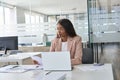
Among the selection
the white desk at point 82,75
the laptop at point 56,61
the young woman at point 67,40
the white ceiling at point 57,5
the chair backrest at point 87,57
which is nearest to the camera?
the white desk at point 82,75

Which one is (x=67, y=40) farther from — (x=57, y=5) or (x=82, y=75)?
(x=57, y=5)

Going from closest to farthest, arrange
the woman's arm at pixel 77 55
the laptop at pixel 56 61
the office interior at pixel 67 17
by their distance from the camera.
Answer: the laptop at pixel 56 61 → the woman's arm at pixel 77 55 → the office interior at pixel 67 17

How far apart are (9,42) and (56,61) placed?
1.81 m

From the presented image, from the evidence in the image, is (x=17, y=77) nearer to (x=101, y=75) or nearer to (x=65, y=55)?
(x=65, y=55)

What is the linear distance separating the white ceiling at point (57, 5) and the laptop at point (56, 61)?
5229mm

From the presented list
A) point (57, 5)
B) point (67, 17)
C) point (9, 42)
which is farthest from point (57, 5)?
point (9, 42)

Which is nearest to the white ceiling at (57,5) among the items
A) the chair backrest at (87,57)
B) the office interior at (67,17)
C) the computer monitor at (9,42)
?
the office interior at (67,17)

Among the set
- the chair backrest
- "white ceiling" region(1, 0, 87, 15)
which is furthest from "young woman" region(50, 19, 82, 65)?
"white ceiling" region(1, 0, 87, 15)

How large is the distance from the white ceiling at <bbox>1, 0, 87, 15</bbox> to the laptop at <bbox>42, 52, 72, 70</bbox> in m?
5.23

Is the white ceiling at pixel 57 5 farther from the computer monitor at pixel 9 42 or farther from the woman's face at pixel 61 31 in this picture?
the woman's face at pixel 61 31

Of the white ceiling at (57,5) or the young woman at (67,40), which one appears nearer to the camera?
the young woman at (67,40)

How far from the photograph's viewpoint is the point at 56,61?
6.75ft

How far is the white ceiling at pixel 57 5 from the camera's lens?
24.8 feet

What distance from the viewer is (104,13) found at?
5.48 meters
